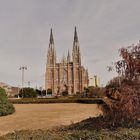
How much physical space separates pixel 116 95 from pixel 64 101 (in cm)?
3342

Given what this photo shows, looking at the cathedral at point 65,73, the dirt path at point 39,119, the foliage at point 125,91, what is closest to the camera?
the foliage at point 125,91

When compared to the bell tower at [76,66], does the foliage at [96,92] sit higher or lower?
lower

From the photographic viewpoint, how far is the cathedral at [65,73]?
434 feet

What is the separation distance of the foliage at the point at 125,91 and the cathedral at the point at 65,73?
119420 millimetres

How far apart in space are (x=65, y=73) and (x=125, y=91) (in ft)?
422

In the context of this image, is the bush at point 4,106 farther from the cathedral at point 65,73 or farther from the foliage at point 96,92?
the cathedral at point 65,73

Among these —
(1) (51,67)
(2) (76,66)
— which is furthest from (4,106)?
(1) (51,67)

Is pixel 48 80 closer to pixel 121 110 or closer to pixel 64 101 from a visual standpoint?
pixel 64 101

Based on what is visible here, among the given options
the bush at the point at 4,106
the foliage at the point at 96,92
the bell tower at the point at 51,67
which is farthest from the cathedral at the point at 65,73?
the bush at the point at 4,106

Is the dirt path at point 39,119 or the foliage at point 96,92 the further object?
the dirt path at point 39,119

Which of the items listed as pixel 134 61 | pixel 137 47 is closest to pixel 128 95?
pixel 134 61

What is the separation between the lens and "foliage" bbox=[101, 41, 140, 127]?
31.2 ft

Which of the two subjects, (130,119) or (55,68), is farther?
(55,68)

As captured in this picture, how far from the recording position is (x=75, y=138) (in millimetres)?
8430
